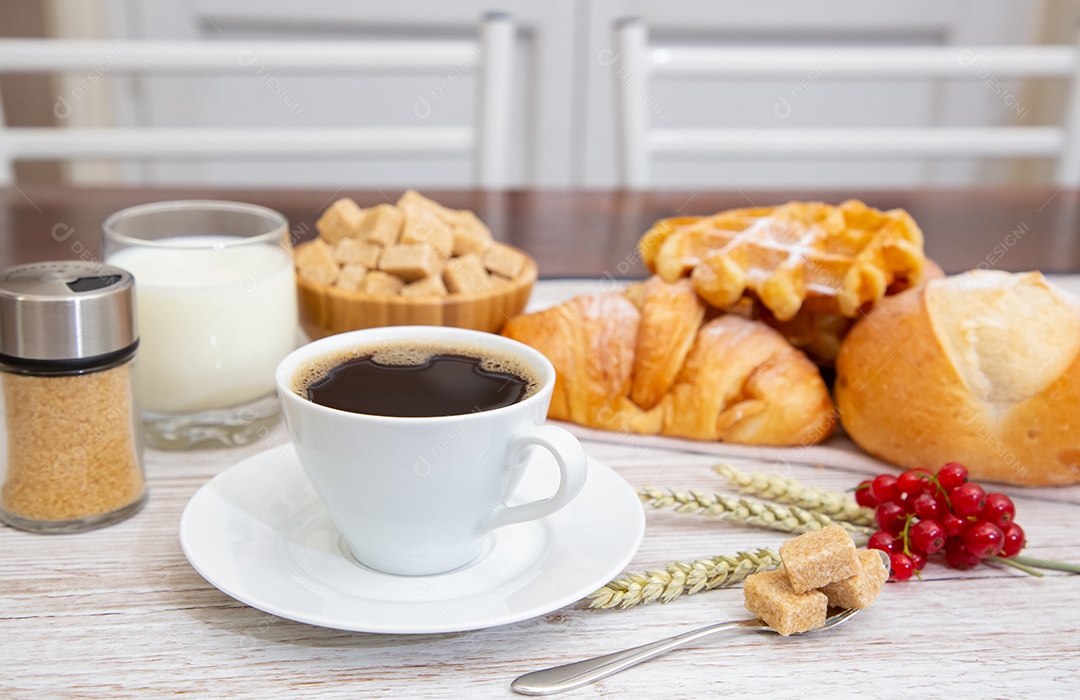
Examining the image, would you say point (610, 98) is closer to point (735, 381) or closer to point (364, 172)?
point (364, 172)

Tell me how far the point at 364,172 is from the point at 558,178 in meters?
0.70

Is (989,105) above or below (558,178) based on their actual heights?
above

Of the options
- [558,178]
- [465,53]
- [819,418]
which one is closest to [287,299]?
[819,418]

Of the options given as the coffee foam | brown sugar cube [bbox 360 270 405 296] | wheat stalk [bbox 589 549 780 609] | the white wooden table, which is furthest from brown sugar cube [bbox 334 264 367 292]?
wheat stalk [bbox 589 549 780 609]

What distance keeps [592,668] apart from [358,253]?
2.15 feet

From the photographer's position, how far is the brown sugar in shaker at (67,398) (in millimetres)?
774

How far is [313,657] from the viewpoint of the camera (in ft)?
2.23

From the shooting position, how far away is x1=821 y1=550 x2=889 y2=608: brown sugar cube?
0.72 meters

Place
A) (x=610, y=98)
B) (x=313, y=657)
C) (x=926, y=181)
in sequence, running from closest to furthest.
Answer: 1. (x=313, y=657)
2. (x=610, y=98)
3. (x=926, y=181)

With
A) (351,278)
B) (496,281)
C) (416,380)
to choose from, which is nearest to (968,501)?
(416,380)

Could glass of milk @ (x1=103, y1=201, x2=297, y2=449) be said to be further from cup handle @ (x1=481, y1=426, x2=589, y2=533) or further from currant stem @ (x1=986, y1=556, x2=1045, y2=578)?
currant stem @ (x1=986, y1=556, x2=1045, y2=578)

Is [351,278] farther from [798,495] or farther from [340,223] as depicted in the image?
[798,495]

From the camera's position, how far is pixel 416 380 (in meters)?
0.81

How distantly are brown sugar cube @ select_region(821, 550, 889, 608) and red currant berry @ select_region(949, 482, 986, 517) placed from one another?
0.39ft
